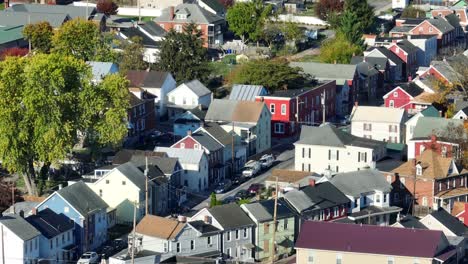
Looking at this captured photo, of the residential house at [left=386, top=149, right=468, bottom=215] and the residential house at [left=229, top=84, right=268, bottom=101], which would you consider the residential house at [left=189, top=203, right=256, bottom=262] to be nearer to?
the residential house at [left=386, top=149, right=468, bottom=215]

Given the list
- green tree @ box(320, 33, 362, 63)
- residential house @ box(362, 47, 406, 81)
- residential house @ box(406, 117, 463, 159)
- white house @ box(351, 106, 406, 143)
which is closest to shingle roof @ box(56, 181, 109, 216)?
residential house @ box(406, 117, 463, 159)

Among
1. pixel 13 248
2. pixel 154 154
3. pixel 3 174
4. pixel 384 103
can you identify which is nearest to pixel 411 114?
pixel 384 103

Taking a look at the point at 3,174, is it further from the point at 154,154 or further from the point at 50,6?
the point at 50,6

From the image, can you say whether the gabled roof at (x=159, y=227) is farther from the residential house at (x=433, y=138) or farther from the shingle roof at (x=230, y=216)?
the residential house at (x=433, y=138)

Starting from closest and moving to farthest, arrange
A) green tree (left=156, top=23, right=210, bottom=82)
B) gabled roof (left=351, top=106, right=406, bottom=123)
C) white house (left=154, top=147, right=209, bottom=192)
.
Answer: white house (left=154, top=147, right=209, bottom=192) → gabled roof (left=351, top=106, right=406, bottom=123) → green tree (left=156, top=23, right=210, bottom=82)

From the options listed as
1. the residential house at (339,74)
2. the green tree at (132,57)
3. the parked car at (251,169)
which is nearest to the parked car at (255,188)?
the parked car at (251,169)
